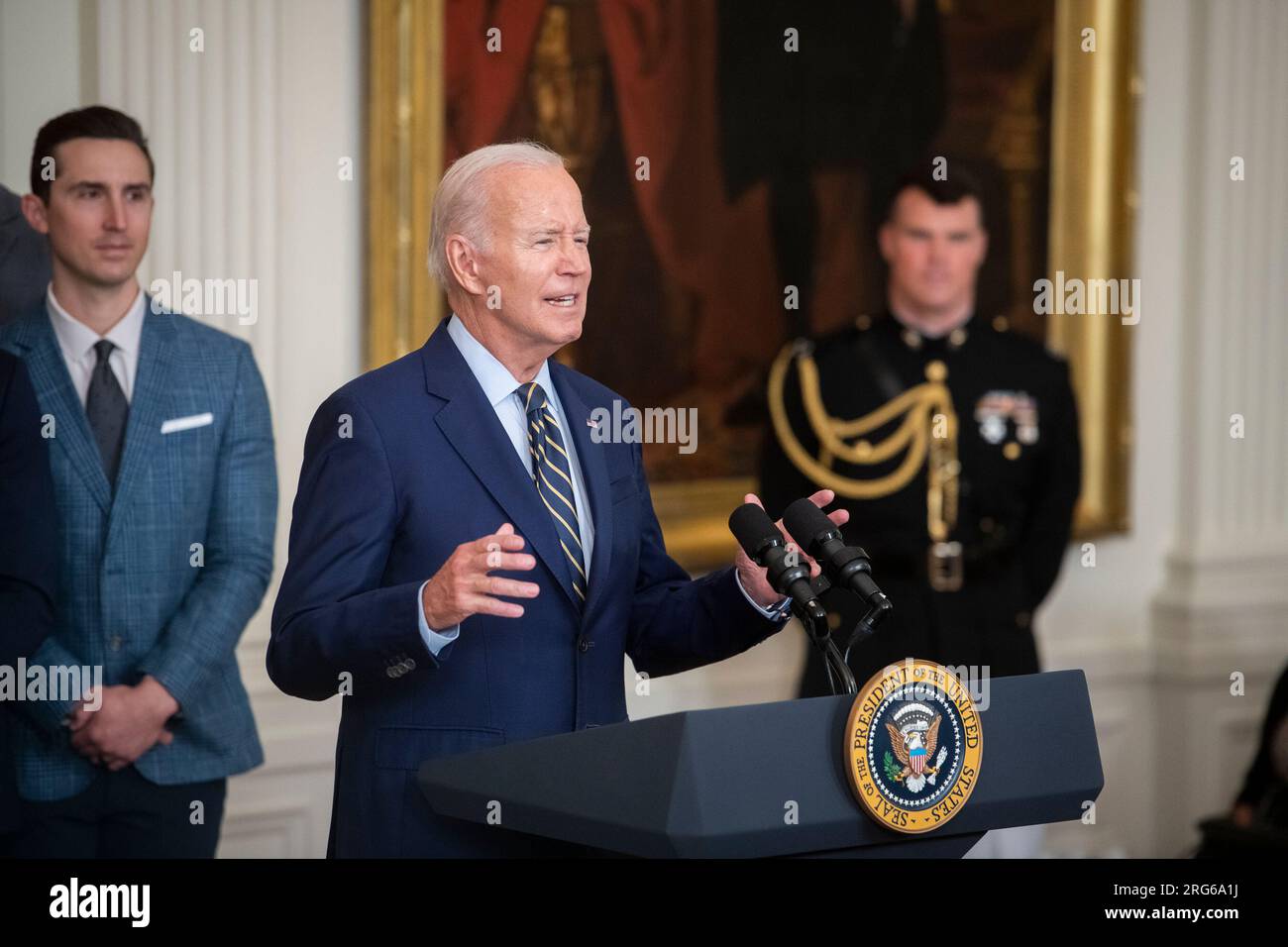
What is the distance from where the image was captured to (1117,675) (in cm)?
565

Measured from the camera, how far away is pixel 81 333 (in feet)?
11.7

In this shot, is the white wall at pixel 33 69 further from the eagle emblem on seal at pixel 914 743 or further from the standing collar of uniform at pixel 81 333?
the eagle emblem on seal at pixel 914 743

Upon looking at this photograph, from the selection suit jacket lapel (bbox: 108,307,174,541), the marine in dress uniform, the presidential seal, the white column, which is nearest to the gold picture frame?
the marine in dress uniform

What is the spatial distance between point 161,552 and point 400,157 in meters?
1.29

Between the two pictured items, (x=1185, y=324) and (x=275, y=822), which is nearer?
(x=275, y=822)

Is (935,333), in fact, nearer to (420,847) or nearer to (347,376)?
(347,376)

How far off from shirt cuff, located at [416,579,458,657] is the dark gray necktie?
155cm

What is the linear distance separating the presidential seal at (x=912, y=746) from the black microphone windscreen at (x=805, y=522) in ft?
0.93

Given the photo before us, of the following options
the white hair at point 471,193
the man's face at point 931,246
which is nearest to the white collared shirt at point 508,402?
the white hair at point 471,193

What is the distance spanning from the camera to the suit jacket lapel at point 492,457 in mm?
2434

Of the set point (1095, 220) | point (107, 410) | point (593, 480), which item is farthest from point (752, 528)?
point (1095, 220)

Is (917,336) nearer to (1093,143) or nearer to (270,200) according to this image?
(1093,143)
